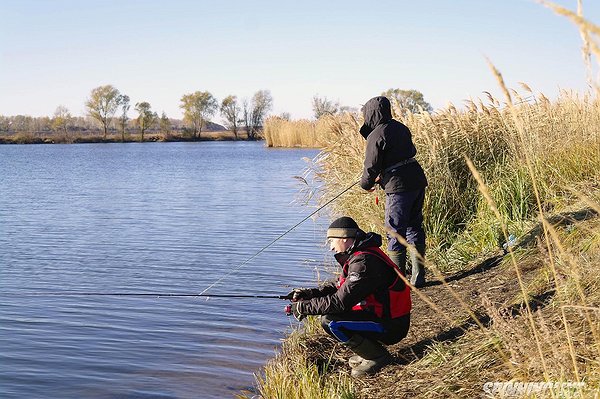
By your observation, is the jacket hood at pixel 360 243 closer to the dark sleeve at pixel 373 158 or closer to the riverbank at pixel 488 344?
the riverbank at pixel 488 344

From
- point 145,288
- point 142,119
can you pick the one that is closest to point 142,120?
point 142,119

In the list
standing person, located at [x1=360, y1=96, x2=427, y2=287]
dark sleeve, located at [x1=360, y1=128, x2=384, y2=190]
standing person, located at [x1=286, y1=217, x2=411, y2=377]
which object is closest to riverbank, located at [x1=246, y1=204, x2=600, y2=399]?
standing person, located at [x1=286, y1=217, x2=411, y2=377]

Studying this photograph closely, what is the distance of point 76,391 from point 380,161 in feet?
10.9

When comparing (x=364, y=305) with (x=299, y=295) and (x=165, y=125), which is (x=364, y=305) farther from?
(x=165, y=125)

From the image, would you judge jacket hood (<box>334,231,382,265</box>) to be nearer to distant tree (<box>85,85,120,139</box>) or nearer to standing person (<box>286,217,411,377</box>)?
standing person (<box>286,217,411,377</box>)

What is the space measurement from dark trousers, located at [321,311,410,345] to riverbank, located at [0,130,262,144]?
8550cm

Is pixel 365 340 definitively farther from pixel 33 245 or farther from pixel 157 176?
pixel 157 176

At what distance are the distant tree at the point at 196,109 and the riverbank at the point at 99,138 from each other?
55.9 inches

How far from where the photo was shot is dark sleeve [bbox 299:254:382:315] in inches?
191

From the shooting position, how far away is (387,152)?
22.3 ft

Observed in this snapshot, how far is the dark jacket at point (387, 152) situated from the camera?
6727 millimetres

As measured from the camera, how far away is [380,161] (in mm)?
6750

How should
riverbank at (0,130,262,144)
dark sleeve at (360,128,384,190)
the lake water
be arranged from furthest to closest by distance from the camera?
1. riverbank at (0,130,262,144)
2. dark sleeve at (360,128,384,190)
3. the lake water

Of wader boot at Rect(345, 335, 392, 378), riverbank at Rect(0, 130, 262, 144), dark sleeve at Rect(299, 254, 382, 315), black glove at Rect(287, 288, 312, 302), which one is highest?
riverbank at Rect(0, 130, 262, 144)
